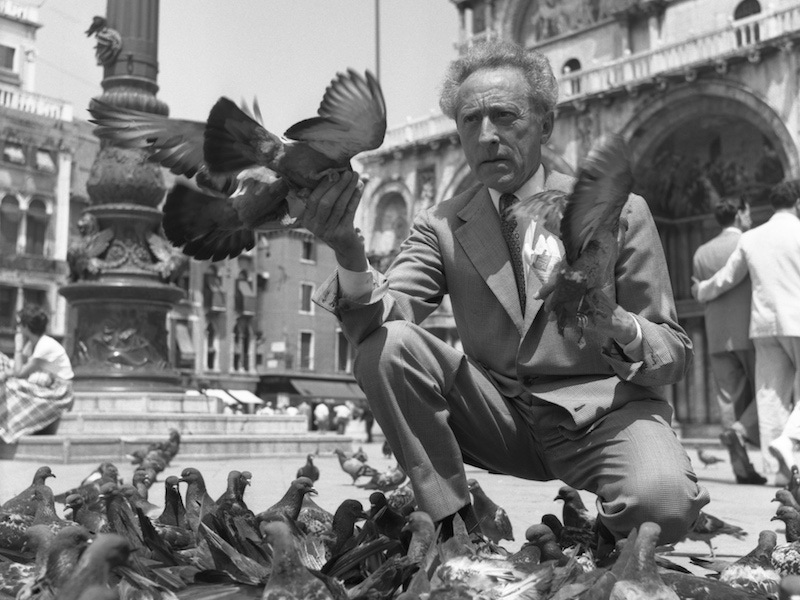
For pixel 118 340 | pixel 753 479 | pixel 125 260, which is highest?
pixel 125 260

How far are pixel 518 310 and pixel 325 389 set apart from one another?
4627cm

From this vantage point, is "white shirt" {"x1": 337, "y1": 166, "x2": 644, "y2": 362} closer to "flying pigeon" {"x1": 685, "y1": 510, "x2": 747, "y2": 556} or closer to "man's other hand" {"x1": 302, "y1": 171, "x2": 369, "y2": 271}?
"man's other hand" {"x1": 302, "y1": 171, "x2": 369, "y2": 271}

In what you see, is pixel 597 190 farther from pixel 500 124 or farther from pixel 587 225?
pixel 500 124

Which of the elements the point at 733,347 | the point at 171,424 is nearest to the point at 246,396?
the point at 171,424

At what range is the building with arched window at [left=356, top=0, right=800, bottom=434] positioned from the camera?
69.9 feet

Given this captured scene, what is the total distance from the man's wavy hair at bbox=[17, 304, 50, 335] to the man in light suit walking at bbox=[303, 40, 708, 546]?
747cm

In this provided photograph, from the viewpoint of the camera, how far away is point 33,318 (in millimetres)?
9867

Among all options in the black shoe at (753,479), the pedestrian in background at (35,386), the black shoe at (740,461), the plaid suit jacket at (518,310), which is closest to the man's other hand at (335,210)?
the plaid suit jacket at (518,310)

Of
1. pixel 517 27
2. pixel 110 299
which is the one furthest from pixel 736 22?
pixel 110 299

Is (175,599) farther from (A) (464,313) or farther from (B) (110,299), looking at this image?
(B) (110,299)

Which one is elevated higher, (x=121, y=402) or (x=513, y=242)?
(x=513, y=242)

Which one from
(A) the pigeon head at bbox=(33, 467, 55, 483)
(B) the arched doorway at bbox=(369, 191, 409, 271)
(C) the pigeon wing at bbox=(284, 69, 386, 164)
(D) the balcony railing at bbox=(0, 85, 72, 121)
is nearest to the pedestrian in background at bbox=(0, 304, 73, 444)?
(A) the pigeon head at bbox=(33, 467, 55, 483)

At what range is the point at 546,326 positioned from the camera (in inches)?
121

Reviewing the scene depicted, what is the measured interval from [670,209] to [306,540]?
971 inches
